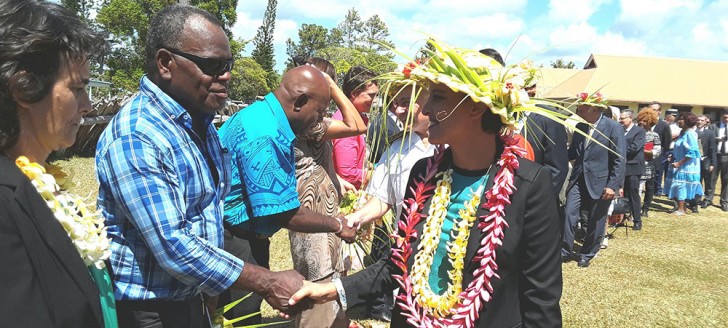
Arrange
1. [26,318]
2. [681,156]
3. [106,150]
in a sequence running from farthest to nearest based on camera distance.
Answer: [681,156]
[106,150]
[26,318]

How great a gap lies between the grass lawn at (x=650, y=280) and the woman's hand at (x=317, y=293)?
108 inches

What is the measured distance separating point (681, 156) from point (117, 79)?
47.9 m

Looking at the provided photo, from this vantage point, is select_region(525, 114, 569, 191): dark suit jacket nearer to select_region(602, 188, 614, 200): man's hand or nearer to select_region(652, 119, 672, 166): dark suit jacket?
select_region(602, 188, 614, 200): man's hand

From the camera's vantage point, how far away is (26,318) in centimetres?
132

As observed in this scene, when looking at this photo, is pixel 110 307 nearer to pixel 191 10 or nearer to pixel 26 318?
pixel 26 318

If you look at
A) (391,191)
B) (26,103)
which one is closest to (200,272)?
(26,103)

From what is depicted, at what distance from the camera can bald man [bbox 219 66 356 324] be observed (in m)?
2.71

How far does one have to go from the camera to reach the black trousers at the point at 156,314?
1.98 meters

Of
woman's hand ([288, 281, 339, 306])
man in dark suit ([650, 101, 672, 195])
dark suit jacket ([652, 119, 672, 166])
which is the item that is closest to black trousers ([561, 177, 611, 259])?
woman's hand ([288, 281, 339, 306])

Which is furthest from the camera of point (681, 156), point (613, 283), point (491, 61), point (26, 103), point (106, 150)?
point (681, 156)

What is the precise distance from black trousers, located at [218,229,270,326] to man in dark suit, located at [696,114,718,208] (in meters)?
12.5

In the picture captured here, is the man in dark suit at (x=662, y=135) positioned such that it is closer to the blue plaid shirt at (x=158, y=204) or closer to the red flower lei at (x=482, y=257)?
the red flower lei at (x=482, y=257)

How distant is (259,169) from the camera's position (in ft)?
8.84

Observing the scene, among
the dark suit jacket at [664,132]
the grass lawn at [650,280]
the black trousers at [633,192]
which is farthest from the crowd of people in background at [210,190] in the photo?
the dark suit jacket at [664,132]
